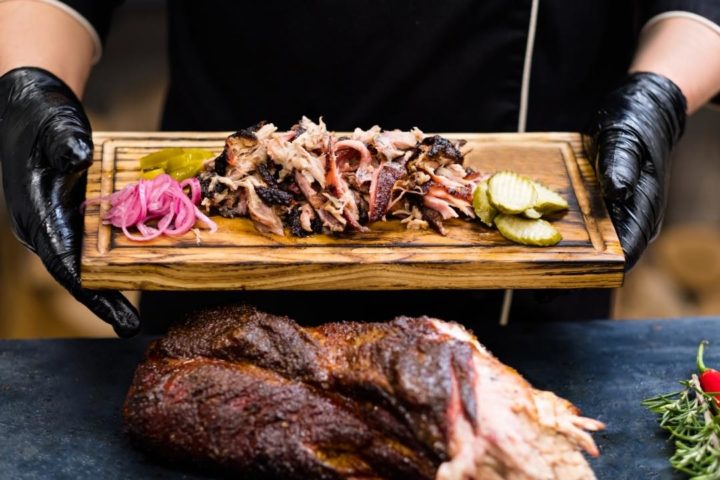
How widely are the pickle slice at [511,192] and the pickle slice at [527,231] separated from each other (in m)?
0.05

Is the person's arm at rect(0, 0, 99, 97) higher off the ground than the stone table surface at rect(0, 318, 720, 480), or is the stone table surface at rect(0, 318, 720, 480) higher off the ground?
the person's arm at rect(0, 0, 99, 97)

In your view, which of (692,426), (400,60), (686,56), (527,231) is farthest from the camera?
(400,60)

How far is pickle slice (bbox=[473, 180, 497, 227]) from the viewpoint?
3543mm

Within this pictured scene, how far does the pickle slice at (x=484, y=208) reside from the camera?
3543 mm

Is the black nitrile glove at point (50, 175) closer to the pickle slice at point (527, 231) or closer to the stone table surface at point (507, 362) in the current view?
the stone table surface at point (507, 362)

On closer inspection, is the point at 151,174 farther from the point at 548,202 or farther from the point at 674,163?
the point at 674,163

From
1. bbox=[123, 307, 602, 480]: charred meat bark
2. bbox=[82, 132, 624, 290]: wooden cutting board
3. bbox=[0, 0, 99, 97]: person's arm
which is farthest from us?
bbox=[0, 0, 99, 97]: person's arm

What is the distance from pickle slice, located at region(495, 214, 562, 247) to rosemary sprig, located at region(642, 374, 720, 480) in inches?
28.6

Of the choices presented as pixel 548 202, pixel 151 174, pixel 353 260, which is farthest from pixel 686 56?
pixel 151 174

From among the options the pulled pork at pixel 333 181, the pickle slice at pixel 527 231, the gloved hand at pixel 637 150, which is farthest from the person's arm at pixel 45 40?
the gloved hand at pixel 637 150

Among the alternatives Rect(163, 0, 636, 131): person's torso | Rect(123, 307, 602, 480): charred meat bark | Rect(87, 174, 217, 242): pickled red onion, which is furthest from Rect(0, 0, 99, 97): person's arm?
Rect(123, 307, 602, 480): charred meat bark

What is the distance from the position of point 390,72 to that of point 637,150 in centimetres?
128

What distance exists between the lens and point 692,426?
10.6 feet

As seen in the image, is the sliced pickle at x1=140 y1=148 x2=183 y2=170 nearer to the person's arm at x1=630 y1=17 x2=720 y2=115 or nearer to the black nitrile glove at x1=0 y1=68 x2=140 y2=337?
the black nitrile glove at x1=0 y1=68 x2=140 y2=337
